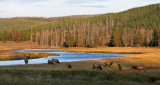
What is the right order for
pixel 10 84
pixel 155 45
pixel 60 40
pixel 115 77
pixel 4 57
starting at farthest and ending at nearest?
1. pixel 60 40
2. pixel 155 45
3. pixel 4 57
4. pixel 115 77
5. pixel 10 84

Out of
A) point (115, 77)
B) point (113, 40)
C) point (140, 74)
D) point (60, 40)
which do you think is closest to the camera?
point (115, 77)

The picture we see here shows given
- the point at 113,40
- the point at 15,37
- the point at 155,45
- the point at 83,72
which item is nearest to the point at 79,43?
the point at 113,40

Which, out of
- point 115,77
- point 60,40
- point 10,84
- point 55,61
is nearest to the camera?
point 10,84

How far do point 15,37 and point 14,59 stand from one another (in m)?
140

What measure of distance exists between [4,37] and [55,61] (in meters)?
166

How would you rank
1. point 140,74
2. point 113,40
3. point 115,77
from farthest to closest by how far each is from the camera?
point 113,40 → point 140,74 → point 115,77

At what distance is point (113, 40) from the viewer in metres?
141

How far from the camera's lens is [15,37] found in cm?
19712

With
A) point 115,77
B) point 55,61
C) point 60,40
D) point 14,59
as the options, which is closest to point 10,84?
point 115,77

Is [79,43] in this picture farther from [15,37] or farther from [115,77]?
[115,77]

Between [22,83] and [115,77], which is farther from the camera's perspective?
[115,77]

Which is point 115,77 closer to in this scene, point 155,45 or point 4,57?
point 4,57

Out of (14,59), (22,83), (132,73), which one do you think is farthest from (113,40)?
(22,83)

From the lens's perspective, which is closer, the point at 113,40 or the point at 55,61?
the point at 55,61
